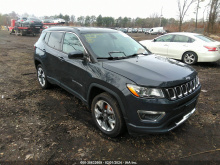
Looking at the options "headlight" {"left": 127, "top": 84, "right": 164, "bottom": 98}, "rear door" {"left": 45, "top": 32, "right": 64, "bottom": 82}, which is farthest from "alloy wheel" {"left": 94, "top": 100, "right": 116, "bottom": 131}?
"rear door" {"left": 45, "top": 32, "right": 64, "bottom": 82}

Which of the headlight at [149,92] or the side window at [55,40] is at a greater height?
the side window at [55,40]

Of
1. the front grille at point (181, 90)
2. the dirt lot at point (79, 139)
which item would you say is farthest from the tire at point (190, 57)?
the front grille at point (181, 90)

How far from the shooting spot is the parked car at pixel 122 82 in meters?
2.41

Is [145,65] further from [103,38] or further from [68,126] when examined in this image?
[68,126]

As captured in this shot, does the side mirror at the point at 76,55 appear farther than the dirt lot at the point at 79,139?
Yes

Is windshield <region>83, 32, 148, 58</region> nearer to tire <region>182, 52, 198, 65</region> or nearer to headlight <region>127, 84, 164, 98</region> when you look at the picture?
headlight <region>127, 84, 164, 98</region>

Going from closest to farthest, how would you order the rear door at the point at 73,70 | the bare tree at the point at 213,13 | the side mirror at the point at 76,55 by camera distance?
the side mirror at the point at 76,55
the rear door at the point at 73,70
the bare tree at the point at 213,13

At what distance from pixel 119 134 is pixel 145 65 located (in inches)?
49.2

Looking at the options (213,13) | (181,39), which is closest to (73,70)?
(181,39)

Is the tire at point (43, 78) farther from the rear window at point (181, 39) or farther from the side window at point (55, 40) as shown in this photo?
the rear window at point (181, 39)

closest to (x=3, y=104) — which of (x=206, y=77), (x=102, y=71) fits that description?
(x=102, y=71)

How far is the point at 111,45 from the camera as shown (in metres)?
3.52

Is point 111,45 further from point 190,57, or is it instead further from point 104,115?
point 190,57

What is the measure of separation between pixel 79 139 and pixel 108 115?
66 centimetres
